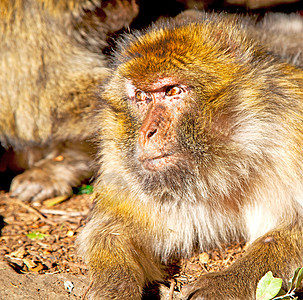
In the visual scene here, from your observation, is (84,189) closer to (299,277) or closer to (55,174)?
(55,174)

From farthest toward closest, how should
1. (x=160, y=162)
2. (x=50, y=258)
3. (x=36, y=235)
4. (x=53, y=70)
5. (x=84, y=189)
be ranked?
(x=53, y=70)
(x=84, y=189)
(x=36, y=235)
(x=50, y=258)
(x=160, y=162)

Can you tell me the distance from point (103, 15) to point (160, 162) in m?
2.25

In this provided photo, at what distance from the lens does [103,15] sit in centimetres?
431

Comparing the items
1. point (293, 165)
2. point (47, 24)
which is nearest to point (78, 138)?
point (47, 24)

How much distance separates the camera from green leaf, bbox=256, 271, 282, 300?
2.20m

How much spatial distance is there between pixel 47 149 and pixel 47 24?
1121 millimetres

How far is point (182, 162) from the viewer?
8.11ft

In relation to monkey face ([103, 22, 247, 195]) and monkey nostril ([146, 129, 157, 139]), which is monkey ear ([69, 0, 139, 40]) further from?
monkey nostril ([146, 129, 157, 139])

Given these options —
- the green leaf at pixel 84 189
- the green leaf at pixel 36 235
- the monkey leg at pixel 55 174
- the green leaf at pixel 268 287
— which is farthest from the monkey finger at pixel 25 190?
the green leaf at pixel 268 287

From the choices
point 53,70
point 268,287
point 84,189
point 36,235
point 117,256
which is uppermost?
point 53,70

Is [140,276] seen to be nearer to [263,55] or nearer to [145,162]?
[145,162]

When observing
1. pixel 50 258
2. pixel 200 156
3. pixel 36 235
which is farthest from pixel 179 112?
pixel 36 235

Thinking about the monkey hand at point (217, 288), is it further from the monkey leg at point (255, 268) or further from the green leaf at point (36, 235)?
the green leaf at point (36, 235)

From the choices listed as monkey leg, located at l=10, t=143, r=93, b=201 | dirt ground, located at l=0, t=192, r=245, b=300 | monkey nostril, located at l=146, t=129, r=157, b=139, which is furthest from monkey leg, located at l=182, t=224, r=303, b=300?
monkey leg, located at l=10, t=143, r=93, b=201
